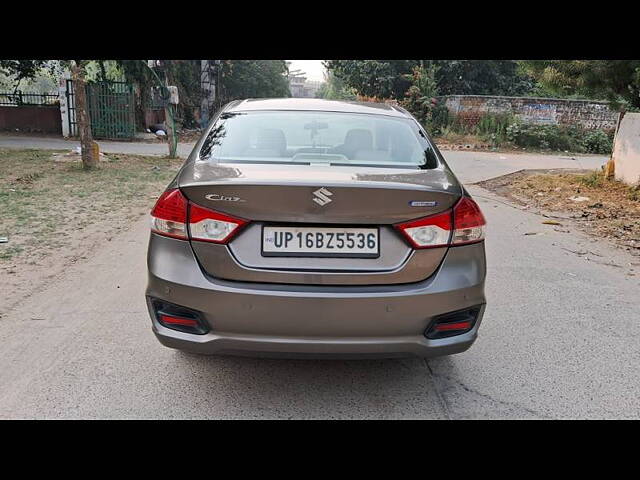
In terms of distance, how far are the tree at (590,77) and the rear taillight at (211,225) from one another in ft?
29.6

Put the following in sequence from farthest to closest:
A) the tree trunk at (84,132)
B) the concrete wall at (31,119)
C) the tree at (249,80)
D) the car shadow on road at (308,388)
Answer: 1. the tree at (249,80)
2. the concrete wall at (31,119)
3. the tree trunk at (84,132)
4. the car shadow on road at (308,388)

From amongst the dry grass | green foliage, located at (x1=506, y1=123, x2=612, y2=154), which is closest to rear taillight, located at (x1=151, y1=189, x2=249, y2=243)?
the dry grass

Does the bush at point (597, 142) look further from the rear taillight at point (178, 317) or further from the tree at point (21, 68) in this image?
the rear taillight at point (178, 317)

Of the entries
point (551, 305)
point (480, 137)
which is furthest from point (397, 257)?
point (480, 137)

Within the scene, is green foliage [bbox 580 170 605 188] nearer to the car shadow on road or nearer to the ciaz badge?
the car shadow on road

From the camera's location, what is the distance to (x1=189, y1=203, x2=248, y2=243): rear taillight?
8.41 feet

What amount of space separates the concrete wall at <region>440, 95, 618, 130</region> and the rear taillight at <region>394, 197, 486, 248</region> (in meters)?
23.1

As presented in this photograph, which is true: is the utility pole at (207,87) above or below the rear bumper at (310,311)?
above

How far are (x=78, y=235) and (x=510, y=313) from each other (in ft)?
16.0

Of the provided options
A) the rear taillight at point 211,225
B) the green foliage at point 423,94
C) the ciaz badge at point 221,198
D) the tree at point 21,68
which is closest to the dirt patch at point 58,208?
the rear taillight at point 211,225

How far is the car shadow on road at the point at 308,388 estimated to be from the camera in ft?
9.29

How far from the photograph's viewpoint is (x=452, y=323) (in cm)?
272

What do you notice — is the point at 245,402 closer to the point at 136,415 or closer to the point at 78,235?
the point at 136,415

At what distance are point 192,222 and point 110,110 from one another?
69.5ft
